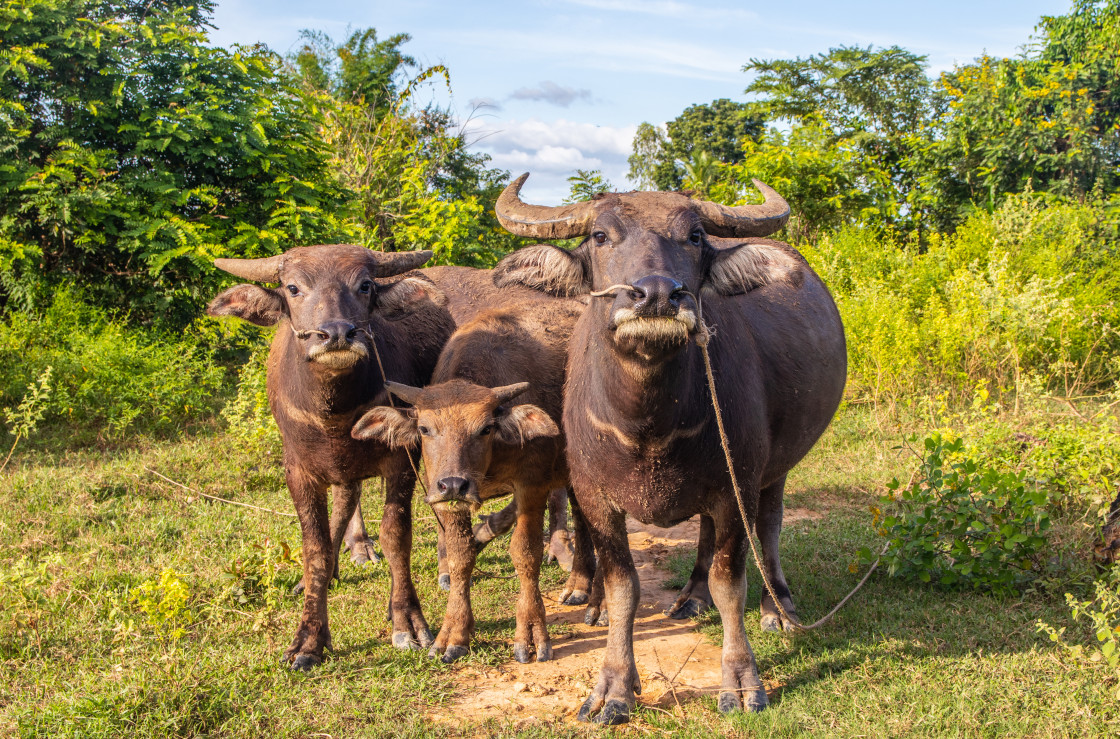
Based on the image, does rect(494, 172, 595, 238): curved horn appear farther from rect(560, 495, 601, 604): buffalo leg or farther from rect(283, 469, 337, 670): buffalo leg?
rect(560, 495, 601, 604): buffalo leg

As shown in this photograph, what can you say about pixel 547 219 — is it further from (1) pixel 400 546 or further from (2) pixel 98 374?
(2) pixel 98 374

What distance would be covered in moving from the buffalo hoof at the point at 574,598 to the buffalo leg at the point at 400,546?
1.05m

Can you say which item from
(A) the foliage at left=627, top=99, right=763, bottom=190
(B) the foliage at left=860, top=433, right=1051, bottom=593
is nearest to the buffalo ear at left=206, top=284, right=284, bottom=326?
(B) the foliage at left=860, top=433, right=1051, bottom=593

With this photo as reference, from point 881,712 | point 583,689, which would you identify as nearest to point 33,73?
point 583,689

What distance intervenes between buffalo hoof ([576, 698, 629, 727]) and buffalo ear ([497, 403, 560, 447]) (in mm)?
1337

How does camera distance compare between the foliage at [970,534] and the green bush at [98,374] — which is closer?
the foliage at [970,534]

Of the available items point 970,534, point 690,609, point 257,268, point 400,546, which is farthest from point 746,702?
point 257,268

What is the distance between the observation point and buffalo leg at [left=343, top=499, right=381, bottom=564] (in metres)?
5.81

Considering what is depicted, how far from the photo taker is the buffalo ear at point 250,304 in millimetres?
4121

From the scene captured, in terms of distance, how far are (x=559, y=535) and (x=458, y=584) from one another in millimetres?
1798

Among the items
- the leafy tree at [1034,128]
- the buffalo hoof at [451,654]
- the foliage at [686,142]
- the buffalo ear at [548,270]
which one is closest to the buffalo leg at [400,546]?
the buffalo hoof at [451,654]

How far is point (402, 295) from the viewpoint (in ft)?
14.2

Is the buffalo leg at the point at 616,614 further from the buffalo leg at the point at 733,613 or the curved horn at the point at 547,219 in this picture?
the curved horn at the point at 547,219

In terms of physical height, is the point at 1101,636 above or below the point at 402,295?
below
